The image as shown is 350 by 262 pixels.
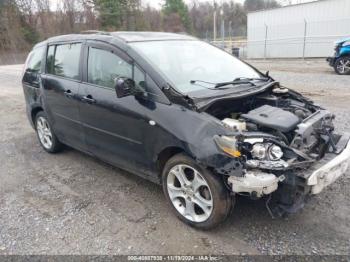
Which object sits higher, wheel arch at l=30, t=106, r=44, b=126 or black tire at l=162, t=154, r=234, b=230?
wheel arch at l=30, t=106, r=44, b=126

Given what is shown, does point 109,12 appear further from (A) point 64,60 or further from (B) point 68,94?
(B) point 68,94

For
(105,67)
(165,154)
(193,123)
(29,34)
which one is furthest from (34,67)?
(29,34)

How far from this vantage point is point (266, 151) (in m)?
2.80

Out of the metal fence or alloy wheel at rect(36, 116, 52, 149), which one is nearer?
alloy wheel at rect(36, 116, 52, 149)

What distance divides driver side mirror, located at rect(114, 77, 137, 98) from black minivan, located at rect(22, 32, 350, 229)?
1 centimetres

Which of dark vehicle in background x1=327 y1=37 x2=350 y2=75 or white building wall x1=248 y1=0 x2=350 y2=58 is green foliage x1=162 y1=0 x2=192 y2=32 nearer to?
white building wall x1=248 y1=0 x2=350 y2=58

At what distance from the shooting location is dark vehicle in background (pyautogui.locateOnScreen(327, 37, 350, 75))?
39.9ft

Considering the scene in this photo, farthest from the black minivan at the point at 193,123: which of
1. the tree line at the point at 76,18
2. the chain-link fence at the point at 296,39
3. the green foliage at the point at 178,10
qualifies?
the green foliage at the point at 178,10

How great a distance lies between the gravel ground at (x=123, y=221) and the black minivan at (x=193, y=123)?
0.25 m

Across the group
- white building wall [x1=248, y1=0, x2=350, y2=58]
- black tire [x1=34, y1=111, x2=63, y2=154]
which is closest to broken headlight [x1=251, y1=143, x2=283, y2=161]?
black tire [x1=34, y1=111, x2=63, y2=154]

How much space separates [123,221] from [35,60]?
3343 mm

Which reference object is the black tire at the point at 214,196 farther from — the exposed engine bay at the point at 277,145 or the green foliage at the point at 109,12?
the green foliage at the point at 109,12

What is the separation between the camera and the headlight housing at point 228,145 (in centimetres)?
275

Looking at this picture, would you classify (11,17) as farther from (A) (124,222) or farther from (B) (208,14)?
(A) (124,222)
